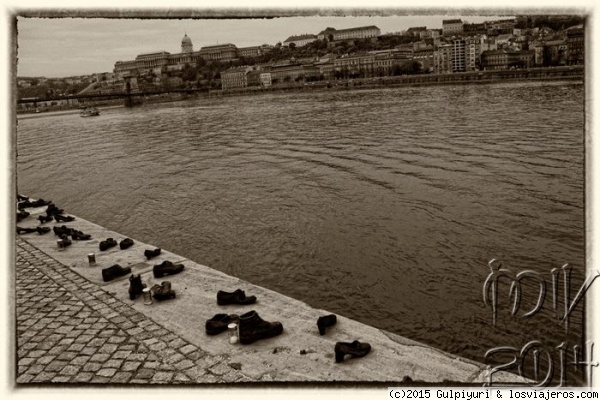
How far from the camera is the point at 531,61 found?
10525cm

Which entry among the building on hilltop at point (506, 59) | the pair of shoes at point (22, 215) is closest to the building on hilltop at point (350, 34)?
the building on hilltop at point (506, 59)

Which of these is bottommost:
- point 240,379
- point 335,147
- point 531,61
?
point 240,379

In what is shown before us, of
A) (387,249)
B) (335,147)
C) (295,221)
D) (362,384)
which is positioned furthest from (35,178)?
(362,384)

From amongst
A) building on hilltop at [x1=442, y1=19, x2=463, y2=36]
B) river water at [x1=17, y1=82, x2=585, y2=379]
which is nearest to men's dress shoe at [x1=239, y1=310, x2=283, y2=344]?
river water at [x1=17, y1=82, x2=585, y2=379]

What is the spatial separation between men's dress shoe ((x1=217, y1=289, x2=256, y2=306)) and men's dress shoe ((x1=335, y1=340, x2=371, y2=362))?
1905 mm

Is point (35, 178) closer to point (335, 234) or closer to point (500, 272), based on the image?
point (335, 234)

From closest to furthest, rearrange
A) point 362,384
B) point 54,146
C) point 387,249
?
point 362,384
point 387,249
point 54,146

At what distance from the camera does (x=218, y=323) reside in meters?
6.09

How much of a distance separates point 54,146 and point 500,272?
32892 mm

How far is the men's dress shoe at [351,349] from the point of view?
5.23 meters

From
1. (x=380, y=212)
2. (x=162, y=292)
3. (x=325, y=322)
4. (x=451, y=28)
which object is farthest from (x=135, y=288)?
(x=451, y=28)

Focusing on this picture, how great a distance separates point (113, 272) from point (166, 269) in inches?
31.9

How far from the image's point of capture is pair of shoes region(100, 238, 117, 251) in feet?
31.9

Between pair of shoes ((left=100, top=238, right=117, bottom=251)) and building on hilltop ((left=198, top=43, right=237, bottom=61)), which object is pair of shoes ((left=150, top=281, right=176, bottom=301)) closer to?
pair of shoes ((left=100, top=238, right=117, bottom=251))
